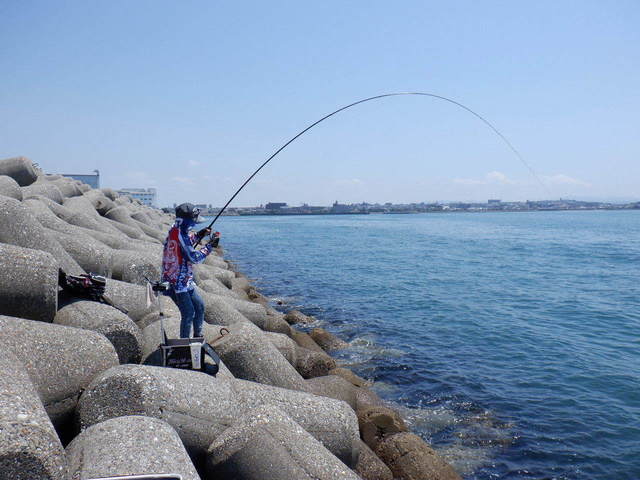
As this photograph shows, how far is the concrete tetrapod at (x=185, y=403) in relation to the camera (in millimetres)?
4059

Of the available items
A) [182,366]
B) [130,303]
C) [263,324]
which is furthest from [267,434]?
[263,324]

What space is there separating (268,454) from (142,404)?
3.69 ft

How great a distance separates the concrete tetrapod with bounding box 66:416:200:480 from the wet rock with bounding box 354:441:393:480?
2811 mm

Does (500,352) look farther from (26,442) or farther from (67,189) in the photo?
(67,189)

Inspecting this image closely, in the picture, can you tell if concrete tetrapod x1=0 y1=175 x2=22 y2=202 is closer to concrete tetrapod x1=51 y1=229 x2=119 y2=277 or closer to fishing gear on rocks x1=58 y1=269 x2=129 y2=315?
concrete tetrapod x1=51 y1=229 x2=119 y2=277

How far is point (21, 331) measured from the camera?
4352 mm

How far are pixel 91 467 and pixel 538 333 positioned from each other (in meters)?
13.5

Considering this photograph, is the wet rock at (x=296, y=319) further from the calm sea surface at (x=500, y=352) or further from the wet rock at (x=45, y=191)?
the wet rock at (x=45, y=191)

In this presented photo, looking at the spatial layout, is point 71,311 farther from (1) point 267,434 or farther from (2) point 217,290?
(2) point 217,290

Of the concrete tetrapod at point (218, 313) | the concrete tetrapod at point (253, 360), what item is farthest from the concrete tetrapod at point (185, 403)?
the concrete tetrapod at point (218, 313)

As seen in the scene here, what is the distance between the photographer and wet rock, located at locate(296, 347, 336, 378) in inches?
336

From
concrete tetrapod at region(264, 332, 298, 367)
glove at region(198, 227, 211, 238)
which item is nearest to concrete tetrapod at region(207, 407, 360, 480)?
glove at region(198, 227, 211, 238)

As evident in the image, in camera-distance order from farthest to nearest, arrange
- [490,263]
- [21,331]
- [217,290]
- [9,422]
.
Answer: [490,263] < [217,290] < [21,331] < [9,422]

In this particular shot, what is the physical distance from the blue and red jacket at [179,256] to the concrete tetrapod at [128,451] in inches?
107
